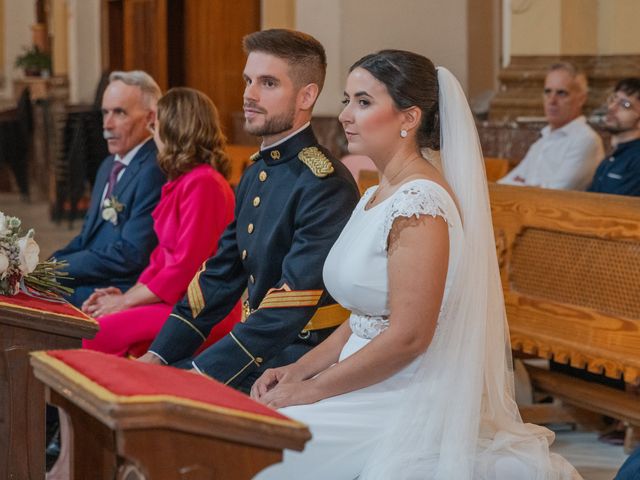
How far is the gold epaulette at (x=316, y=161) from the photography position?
3693 mm

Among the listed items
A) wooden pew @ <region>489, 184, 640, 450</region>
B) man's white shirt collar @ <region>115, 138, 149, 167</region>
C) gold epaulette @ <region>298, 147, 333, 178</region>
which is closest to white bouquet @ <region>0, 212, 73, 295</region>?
gold epaulette @ <region>298, 147, 333, 178</region>

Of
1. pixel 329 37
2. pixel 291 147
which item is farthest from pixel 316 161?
pixel 329 37

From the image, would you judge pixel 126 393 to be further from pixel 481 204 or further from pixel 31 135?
pixel 31 135

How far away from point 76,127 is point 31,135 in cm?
384

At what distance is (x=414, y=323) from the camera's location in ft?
9.70

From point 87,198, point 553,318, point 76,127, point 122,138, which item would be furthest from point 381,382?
point 87,198

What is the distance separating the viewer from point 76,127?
545 inches

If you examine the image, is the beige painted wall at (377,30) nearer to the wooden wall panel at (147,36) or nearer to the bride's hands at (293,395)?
the wooden wall panel at (147,36)

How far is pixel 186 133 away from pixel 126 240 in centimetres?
67

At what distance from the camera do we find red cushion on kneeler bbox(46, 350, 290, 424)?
2.28 meters

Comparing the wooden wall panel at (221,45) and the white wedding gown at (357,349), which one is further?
the wooden wall panel at (221,45)

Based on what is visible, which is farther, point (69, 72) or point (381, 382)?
point (69, 72)

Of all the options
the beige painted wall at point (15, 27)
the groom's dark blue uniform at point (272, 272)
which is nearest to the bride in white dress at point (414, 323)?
the groom's dark blue uniform at point (272, 272)

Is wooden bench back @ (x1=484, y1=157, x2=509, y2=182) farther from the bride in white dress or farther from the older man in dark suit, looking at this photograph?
the bride in white dress
